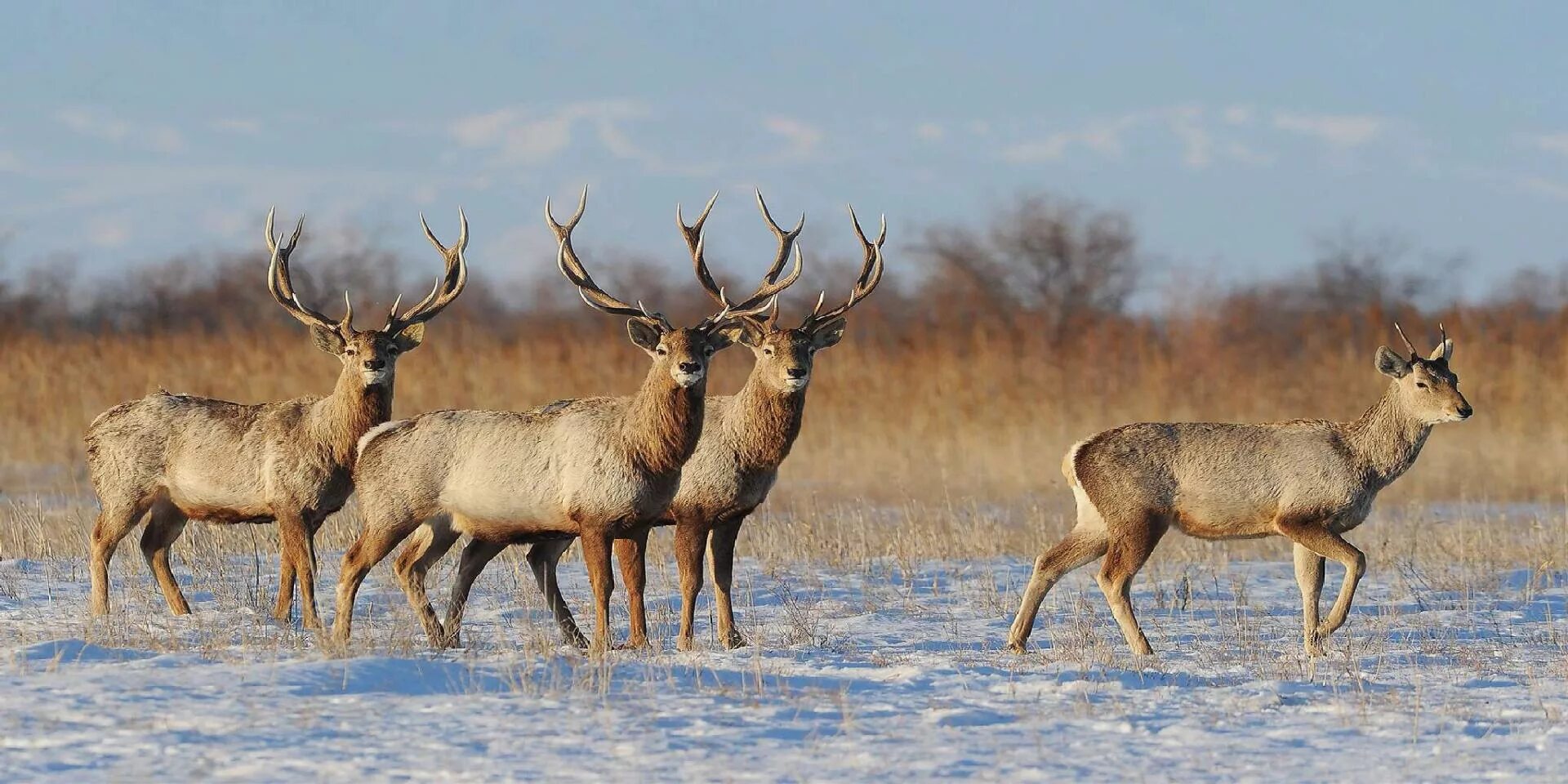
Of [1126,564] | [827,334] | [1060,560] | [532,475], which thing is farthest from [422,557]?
[1126,564]

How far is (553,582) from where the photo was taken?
10.4 metres

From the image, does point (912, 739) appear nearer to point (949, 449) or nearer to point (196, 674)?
point (196, 674)

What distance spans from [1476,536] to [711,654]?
7.49m

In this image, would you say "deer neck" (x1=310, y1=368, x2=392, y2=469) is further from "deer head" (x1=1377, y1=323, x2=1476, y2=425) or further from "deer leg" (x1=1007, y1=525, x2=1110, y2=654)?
"deer head" (x1=1377, y1=323, x2=1476, y2=425)

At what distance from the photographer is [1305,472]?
34.4 ft

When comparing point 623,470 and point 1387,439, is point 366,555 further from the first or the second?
point 1387,439

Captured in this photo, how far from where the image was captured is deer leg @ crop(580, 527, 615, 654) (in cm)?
952

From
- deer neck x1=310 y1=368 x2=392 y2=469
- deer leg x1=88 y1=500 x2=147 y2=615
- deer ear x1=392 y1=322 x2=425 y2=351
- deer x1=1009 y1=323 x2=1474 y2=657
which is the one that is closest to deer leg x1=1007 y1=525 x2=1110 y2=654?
deer x1=1009 y1=323 x2=1474 y2=657

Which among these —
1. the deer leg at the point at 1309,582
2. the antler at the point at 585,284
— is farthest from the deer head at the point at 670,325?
the deer leg at the point at 1309,582

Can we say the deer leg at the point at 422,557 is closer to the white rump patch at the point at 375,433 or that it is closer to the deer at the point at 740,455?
the white rump patch at the point at 375,433

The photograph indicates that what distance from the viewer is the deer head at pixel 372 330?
1117 cm

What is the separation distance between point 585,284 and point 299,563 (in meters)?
2.19

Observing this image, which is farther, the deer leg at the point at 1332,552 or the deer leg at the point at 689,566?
the deer leg at the point at 1332,552

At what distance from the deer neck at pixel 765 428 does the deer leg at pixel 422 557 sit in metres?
1.62
